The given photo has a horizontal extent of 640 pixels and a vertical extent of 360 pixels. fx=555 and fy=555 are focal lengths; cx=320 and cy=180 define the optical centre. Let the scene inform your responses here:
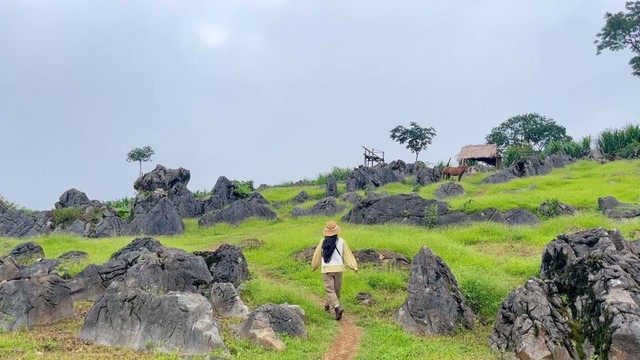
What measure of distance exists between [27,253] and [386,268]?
15669 millimetres

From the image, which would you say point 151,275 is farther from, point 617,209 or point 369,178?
point 369,178

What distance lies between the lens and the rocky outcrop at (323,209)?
37844mm

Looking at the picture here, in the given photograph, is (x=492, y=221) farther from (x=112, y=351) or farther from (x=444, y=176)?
(x=444, y=176)

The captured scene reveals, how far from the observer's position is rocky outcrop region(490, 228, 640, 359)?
9875 millimetres

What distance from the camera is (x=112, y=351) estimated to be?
11.1 metres

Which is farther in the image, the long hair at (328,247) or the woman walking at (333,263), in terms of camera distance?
the long hair at (328,247)

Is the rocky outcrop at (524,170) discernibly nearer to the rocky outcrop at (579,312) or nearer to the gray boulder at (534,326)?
the rocky outcrop at (579,312)

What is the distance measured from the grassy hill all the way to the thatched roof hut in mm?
26627

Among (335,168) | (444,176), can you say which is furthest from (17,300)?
(335,168)

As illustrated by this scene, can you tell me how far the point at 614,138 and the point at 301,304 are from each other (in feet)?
177

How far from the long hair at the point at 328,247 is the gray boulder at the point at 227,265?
A: 357cm

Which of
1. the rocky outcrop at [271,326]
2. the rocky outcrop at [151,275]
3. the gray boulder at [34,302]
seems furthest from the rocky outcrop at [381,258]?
the gray boulder at [34,302]

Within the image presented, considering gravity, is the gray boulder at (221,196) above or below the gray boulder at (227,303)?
above

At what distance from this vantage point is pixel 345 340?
1298 cm
